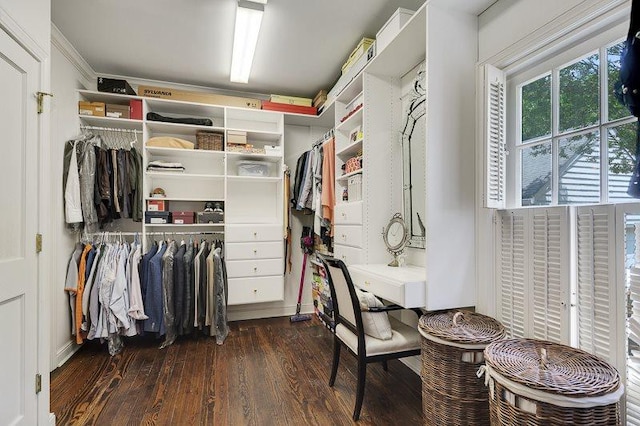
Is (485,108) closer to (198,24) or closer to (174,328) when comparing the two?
(198,24)

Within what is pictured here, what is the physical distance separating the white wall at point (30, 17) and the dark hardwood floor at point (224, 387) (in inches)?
85.5


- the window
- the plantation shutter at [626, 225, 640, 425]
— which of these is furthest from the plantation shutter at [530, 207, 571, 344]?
the plantation shutter at [626, 225, 640, 425]

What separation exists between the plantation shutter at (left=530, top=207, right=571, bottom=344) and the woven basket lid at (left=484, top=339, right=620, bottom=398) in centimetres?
16

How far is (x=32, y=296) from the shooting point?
158 centimetres

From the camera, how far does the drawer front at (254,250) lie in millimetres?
3213

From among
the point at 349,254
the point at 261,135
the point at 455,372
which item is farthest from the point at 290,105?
the point at 455,372

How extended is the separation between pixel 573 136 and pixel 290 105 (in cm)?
273

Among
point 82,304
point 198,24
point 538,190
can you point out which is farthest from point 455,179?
point 82,304

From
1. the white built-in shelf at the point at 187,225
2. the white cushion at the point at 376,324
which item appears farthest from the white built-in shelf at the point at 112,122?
the white cushion at the point at 376,324

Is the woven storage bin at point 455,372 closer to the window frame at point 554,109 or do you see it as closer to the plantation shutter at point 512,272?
the plantation shutter at point 512,272

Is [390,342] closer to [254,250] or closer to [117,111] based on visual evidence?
[254,250]

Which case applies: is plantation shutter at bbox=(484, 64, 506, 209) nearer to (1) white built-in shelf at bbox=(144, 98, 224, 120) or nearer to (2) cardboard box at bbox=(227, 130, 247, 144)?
(2) cardboard box at bbox=(227, 130, 247, 144)

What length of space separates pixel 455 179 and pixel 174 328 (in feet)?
9.08

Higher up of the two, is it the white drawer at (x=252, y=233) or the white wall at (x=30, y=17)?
the white wall at (x=30, y=17)
